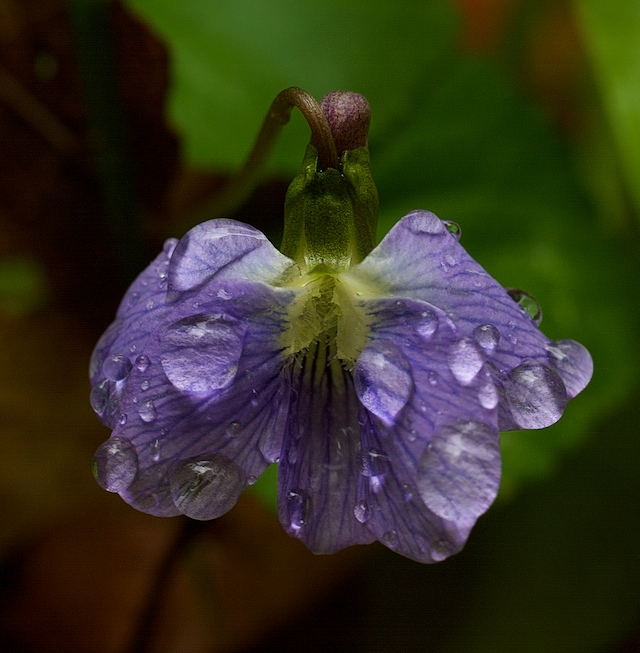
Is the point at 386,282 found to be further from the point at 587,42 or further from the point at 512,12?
the point at 512,12

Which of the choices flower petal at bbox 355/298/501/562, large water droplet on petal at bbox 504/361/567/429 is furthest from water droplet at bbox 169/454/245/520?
large water droplet on petal at bbox 504/361/567/429

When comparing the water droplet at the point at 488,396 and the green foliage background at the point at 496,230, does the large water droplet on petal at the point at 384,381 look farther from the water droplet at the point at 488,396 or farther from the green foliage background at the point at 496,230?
the green foliage background at the point at 496,230

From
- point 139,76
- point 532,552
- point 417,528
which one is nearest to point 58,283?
point 139,76

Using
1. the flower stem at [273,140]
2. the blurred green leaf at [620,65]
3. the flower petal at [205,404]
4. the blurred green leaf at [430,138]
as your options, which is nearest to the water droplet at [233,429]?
the flower petal at [205,404]

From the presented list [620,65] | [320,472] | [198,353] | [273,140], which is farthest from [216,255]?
[620,65]

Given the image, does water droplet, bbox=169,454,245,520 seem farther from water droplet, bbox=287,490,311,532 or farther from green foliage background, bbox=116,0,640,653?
green foliage background, bbox=116,0,640,653

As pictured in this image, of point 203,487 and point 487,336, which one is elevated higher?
point 487,336

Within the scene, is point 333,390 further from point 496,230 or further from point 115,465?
point 496,230

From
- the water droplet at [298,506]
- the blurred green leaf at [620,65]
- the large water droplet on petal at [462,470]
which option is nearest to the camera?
the large water droplet on petal at [462,470]
